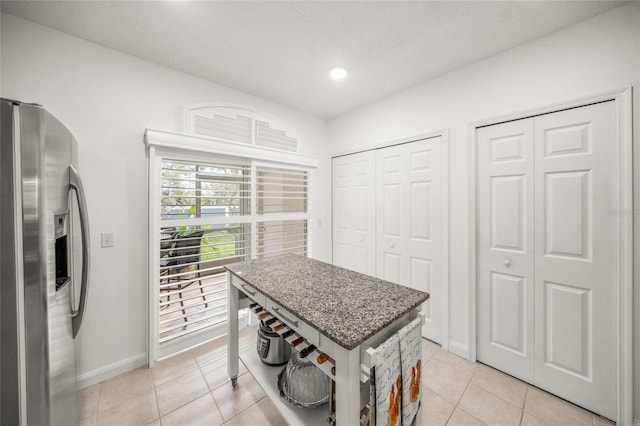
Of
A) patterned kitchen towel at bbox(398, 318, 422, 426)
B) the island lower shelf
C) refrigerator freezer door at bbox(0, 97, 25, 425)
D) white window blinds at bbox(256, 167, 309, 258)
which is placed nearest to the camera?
refrigerator freezer door at bbox(0, 97, 25, 425)

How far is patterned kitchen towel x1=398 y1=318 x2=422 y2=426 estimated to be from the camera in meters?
1.08

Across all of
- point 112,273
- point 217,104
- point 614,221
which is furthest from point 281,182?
point 614,221

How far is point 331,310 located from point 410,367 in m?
0.47

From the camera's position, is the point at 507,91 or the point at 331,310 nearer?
the point at 331,310

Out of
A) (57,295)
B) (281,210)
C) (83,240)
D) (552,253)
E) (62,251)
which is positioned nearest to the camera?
(57,295)

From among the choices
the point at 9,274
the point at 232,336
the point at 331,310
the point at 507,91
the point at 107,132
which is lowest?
the point at 232,336

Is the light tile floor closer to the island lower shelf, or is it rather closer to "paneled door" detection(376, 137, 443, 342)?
the island lower shelf

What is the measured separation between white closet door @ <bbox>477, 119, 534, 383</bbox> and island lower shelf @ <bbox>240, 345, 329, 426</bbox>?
160 cm

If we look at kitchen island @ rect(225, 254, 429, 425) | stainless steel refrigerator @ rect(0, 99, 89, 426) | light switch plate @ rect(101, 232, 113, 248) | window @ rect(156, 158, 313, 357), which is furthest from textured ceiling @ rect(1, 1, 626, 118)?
kitchen island @ rect(225, 254, 429, 425)

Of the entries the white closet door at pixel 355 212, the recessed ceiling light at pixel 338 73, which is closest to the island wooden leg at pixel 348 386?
the white closet door at pixel 355 212

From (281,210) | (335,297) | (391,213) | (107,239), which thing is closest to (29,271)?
(107,239)

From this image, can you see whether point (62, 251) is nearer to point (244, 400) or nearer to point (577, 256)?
point (244, 400)

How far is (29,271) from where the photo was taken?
2.97 feet

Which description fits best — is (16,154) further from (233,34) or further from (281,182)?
(281,182)
